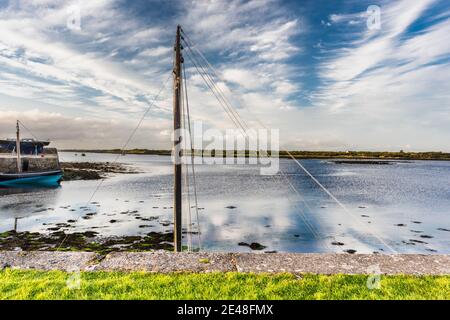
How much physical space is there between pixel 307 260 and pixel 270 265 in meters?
0.94

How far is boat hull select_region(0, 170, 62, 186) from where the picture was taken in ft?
139

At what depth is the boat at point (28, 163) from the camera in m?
44.2

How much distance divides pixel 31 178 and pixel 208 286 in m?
53.2

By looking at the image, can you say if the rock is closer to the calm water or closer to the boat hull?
the calm water

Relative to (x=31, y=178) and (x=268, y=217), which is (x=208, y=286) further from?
(x=31, y=178)

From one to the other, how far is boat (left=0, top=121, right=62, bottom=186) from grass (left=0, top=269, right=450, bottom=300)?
47355 mm

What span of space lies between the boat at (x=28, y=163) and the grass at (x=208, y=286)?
A: 47355mm

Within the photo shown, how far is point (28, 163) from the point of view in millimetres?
54406

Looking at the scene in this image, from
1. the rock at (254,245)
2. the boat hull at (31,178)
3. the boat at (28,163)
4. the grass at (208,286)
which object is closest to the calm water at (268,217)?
the rock at (254,245)

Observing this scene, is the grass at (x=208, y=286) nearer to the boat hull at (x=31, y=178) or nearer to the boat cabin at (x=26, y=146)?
the boat hull at (x=31, y=178)

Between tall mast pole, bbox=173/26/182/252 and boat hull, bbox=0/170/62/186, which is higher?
tall mast pole, bbox=173/26/182/252

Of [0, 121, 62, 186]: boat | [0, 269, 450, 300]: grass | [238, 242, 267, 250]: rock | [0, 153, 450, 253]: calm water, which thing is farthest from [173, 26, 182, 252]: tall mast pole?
[0, 121, 62, 186]: boat
